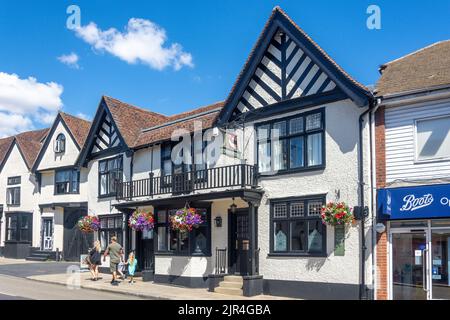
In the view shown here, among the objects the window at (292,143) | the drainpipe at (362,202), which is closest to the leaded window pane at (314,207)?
the window at (292,143)

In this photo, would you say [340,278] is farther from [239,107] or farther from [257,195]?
→ [239,107]

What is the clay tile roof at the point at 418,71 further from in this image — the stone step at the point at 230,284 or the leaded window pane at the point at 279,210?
the stone step at the point at 230,284

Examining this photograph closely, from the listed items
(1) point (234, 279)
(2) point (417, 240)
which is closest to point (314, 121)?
(2) point (417, 240)

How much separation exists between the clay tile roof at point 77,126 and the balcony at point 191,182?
336 inches

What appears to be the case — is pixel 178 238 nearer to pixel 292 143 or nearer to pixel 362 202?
pixel 292 143

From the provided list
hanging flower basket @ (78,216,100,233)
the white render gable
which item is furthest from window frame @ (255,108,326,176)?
the white render gable

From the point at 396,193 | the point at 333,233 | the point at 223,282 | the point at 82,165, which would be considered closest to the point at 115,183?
the point at 82,165

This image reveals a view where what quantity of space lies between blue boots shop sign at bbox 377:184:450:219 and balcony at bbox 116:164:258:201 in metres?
4.65

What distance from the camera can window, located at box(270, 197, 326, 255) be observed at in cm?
1584

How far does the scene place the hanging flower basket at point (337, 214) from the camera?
1473 centimetres

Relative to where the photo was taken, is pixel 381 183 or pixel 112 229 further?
pixel 112 229

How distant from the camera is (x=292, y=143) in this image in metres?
16.9

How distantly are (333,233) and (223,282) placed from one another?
14.7ft

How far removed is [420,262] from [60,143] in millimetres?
22876
